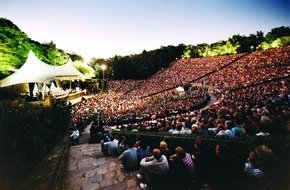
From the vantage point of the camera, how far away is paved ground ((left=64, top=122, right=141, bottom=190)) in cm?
467

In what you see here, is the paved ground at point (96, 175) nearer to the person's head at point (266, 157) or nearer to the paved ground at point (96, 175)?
the paved ground at point (96, 175)

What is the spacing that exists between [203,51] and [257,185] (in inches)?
2798

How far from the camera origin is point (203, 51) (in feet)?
234

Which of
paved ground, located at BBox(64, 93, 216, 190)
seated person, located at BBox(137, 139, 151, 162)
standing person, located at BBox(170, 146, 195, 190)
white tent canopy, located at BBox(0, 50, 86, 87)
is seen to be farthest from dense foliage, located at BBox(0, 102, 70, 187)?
white tent canopy, located at BBox(0, 50, 86, 87)

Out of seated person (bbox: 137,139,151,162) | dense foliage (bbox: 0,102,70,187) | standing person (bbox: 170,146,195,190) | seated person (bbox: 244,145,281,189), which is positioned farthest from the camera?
seated person (bbox: 137,139,151,162)

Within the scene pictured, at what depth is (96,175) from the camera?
5.27 metres

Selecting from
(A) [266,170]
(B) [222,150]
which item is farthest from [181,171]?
(A) [266,170]

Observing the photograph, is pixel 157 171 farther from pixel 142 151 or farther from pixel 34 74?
pixel 34 74

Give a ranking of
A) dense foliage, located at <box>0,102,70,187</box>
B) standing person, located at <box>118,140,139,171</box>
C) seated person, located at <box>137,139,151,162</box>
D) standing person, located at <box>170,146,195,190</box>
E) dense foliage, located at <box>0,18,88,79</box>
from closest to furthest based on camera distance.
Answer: dense foliage, located at <box>0,102,70,187</box>
standing person, located at <box>170,146,195,190</box>
standing person, located at <box>118,140,139,171</box>
seated person, located at <box>137,139,151,162</box>
dense foliage, located at <box>0,18,88,79</box>

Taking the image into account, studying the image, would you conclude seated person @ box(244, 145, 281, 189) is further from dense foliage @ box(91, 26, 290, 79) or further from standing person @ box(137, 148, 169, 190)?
dense foliage @ box(91, 26, 290, 79)

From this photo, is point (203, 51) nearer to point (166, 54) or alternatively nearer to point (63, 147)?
point (166, 54)

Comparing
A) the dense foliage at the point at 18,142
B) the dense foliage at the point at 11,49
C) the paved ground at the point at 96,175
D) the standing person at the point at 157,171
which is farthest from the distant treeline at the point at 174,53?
the standing person at the point at 157,171

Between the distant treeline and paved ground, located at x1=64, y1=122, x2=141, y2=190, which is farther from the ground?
the distant treeline

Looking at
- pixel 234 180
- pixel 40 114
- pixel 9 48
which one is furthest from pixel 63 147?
pixel 9 48
